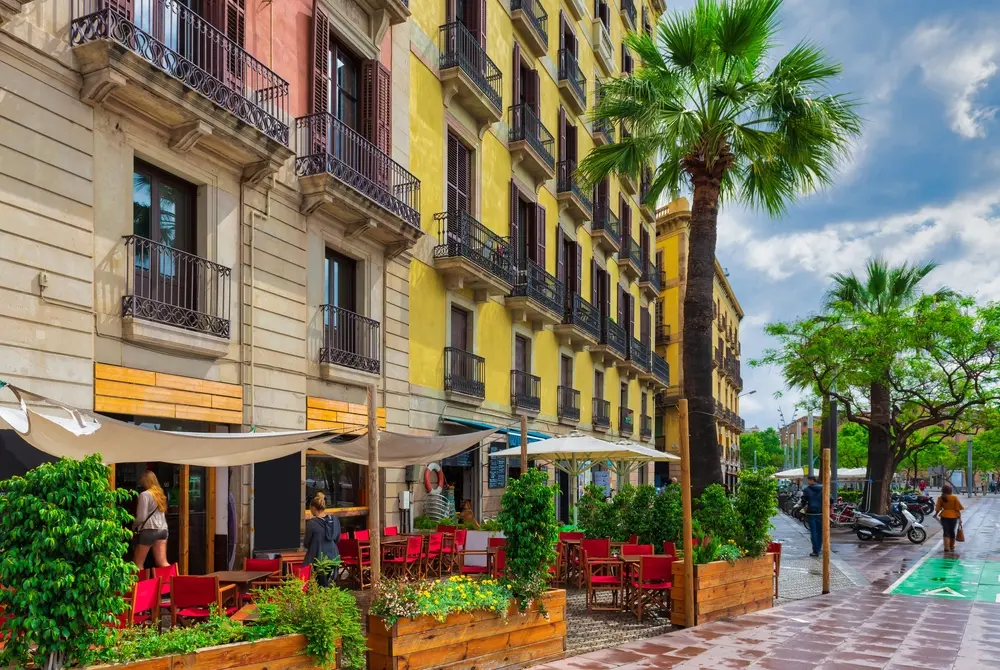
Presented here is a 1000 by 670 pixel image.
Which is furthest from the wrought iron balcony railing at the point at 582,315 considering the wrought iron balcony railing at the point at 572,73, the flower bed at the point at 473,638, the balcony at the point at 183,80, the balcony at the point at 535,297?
the flower bed at the point at 473,638

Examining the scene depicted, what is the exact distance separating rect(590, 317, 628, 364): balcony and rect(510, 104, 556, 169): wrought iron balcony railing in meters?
7.60

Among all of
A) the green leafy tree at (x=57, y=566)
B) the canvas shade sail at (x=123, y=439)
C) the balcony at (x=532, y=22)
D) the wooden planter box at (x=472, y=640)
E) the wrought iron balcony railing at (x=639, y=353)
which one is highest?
the balcony at (x=532, y=22)

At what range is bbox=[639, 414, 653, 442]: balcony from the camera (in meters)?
38.5

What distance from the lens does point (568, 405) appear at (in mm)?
27828

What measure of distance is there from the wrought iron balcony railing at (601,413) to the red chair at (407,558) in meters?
17.4

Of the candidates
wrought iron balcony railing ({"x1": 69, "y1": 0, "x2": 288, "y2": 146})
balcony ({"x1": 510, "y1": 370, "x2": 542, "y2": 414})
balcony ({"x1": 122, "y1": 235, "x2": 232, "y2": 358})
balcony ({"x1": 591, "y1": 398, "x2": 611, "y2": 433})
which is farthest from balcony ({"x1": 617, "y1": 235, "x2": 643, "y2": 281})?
balcony ({"x1": 122, "y1": 235, "x2": 232, "y2": 358})

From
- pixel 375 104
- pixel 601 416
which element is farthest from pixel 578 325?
pixel 375 104

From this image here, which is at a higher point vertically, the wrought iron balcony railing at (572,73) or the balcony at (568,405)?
the wrought iron balcony railing at (572,73)

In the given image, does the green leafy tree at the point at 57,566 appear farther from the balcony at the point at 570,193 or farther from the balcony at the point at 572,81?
the balcony at the point at 572,81

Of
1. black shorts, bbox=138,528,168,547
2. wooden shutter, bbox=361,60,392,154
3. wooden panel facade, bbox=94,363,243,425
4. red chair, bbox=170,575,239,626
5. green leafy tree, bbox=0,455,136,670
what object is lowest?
red chair, bbox=170,575,239,626

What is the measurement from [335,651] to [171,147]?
777 centimetres

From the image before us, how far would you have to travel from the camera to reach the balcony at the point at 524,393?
23375 millimetres

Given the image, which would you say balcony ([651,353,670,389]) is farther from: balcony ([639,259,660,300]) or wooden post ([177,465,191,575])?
wooden post ([177,465,191,575])

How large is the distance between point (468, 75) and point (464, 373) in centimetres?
686
